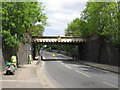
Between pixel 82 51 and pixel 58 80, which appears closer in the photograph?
pixel 58 80

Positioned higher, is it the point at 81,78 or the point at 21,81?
the point at 21,81

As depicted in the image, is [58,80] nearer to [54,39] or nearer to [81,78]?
[81,78]

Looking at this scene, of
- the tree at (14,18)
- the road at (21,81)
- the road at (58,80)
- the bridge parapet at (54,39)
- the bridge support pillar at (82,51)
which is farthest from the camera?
the bridge support pillar at (82,51)

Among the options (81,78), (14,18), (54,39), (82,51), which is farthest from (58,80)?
(82,51)

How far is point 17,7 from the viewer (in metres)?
20.5

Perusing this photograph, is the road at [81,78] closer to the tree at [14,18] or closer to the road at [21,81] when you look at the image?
the road at [21,81]

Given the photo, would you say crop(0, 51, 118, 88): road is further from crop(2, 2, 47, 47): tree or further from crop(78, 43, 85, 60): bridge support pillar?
crop(78, 43, 85, 60): bridge support pillar

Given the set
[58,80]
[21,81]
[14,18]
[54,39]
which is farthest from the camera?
[54,39]

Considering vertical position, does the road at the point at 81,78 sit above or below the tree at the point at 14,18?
below

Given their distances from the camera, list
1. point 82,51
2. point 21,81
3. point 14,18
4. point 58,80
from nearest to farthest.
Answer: point 21,81 < point 58,80 < point 14,18 < point 82,51

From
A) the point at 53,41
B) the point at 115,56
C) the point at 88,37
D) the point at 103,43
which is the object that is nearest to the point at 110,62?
the point at 115,56

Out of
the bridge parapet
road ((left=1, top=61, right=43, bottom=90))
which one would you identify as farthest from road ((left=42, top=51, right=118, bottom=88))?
the bridge parapet

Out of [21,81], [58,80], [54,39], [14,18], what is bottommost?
[58,80]

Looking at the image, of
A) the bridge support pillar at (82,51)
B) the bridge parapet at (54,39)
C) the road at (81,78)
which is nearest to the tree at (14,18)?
the road at (81,78)
